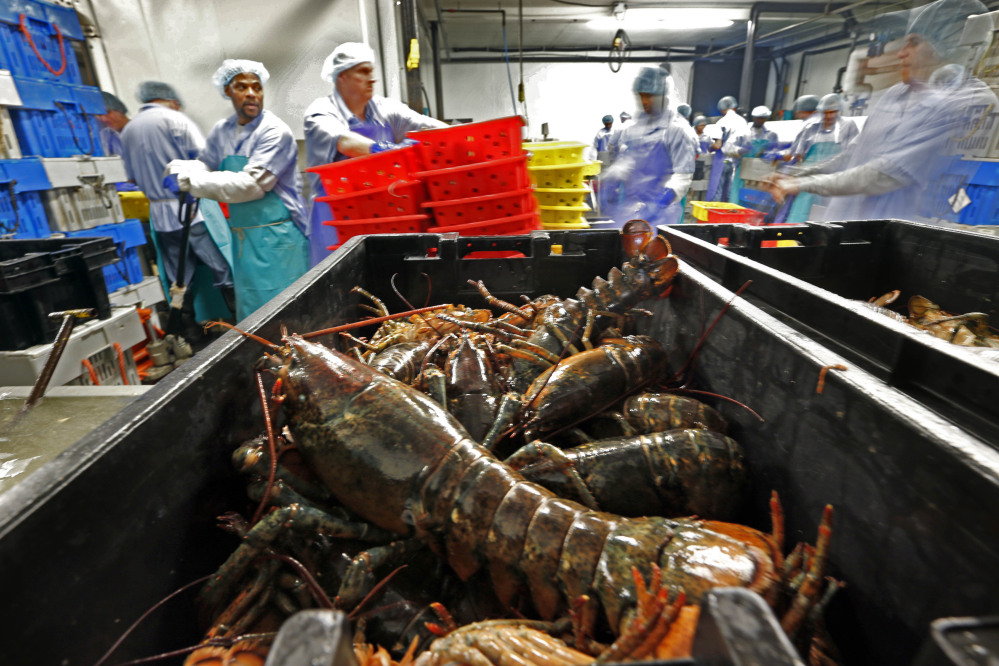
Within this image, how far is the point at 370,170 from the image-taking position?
2.38 meters

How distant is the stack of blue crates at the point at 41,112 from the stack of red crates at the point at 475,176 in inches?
101

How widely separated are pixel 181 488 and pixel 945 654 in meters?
1.09

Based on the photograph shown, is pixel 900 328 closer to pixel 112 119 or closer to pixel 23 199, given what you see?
pixel 23 199

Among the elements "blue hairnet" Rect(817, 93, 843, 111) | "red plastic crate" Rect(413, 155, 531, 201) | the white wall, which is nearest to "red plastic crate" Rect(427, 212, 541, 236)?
"red plastic crate" Rect(413, 155, 531, 201)

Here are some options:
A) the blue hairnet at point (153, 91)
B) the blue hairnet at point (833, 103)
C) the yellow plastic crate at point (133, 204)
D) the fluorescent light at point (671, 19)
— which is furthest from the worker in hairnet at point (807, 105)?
the yellow plastic crate at point (133, 204)

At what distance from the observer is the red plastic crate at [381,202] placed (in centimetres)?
238

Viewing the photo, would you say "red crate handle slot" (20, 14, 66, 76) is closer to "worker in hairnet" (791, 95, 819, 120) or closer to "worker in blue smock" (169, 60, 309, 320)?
"worker in blue smock" (169, 60, 309, 320)

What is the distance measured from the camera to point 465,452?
3.80ft

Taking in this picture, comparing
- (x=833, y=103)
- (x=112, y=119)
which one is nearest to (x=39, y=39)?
(x=112, y=119)

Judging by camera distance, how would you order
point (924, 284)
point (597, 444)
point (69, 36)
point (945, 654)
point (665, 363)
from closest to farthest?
point (945, 654), point (597, 444), point (665, 363), point (924, 284), point (69, 36)

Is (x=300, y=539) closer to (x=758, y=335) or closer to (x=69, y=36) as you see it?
(x=758, y=335)

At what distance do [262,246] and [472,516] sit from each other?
346cm

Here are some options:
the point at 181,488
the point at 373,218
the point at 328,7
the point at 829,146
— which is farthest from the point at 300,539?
the point at 829,146

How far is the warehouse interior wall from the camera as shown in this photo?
15.3ft
